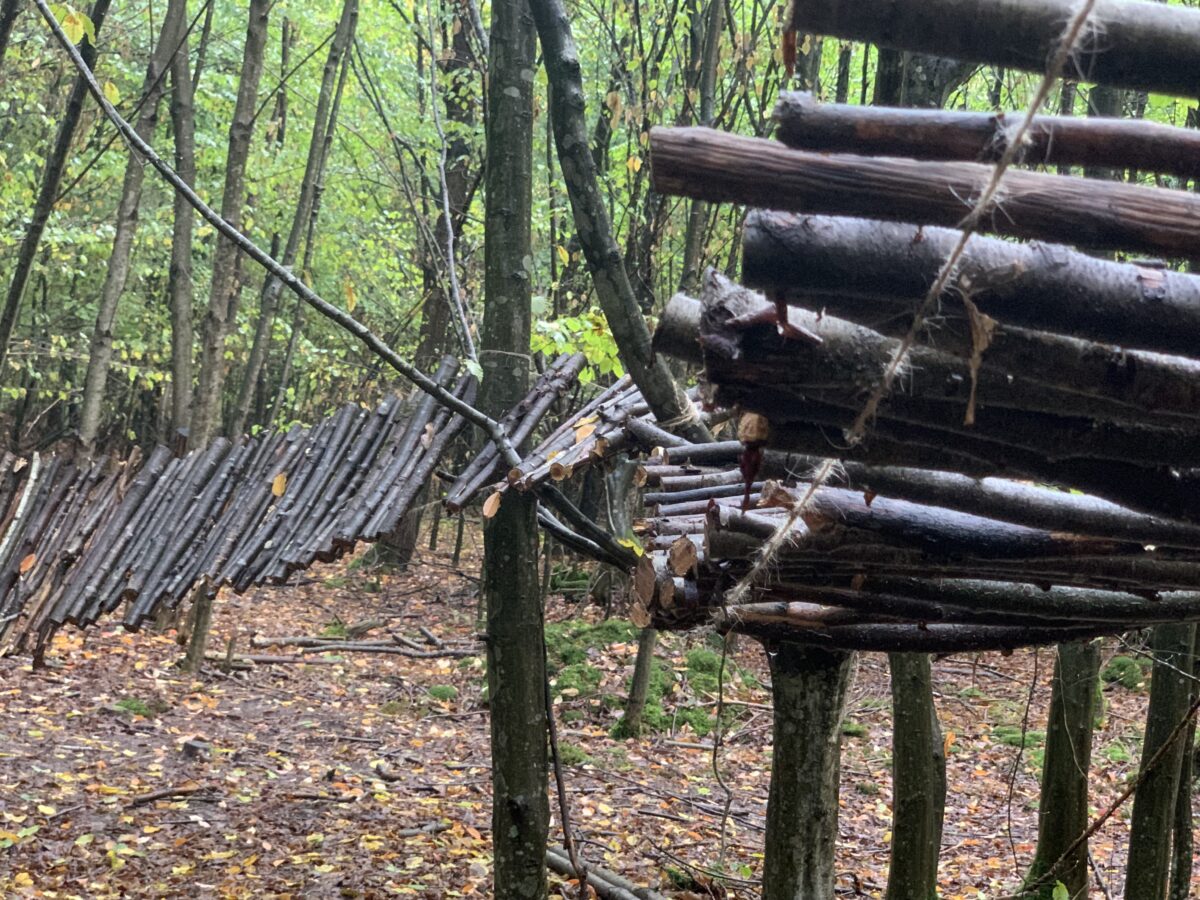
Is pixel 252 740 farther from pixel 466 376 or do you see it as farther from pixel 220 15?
pixel 220 15

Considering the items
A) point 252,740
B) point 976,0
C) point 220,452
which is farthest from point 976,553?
point 252,740

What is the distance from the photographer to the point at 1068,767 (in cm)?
452

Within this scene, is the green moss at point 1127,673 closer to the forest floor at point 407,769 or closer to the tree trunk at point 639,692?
the forest floor at point 407,769

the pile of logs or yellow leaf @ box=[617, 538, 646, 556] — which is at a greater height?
the pile of logs

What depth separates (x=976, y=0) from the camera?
869 mm

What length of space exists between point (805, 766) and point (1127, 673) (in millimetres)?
7276

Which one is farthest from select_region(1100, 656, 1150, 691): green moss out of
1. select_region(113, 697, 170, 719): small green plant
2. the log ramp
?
select_region(113, 697, 170, 719): small green plant

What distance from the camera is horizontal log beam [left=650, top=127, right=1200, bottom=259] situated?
93 centimetres

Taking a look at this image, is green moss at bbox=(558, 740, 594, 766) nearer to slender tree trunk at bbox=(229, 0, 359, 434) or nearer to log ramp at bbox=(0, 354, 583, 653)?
log ramp at bbox=(0, 354, 583, 653)

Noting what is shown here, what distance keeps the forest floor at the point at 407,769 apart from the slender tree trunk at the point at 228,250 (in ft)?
6.74

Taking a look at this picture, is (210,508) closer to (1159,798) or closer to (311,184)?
(1159,798)

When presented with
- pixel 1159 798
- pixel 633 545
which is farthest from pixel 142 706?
pixel 1159 798

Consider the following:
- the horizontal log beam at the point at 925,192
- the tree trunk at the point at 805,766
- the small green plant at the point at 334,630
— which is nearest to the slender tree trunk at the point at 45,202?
the tree trunk at the point at 805,766

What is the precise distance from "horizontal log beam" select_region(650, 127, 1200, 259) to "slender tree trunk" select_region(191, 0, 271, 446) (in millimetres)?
6830
